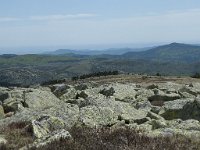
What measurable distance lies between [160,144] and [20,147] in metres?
4.54

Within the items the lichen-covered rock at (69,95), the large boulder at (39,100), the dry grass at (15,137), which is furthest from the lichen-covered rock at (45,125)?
the lichen-covered rock at (69,95)

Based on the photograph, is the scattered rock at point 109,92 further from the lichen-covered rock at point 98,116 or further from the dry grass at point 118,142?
the dry grass at point 118,142

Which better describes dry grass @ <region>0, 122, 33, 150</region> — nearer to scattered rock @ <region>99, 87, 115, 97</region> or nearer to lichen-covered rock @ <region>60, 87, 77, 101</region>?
scattered rock @ <region>99, 87, 115, 97</region>

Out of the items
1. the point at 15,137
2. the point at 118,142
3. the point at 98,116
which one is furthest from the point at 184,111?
the point at 118,142

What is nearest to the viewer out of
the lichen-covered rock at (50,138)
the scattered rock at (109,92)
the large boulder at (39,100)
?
the lichen-covered rock at (50,138)

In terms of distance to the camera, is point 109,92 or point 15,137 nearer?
point 15,137

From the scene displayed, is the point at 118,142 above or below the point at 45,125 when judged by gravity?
above

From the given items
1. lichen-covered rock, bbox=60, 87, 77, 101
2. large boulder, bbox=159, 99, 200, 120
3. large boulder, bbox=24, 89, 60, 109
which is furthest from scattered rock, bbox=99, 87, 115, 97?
large boulder, bbox=159, 99, 200, 120

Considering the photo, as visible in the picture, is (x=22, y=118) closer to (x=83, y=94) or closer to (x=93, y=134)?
(x=93, y=134)

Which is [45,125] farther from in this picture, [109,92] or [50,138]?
[109,92]

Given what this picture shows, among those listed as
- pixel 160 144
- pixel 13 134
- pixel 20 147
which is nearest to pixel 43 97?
pixel 13 134

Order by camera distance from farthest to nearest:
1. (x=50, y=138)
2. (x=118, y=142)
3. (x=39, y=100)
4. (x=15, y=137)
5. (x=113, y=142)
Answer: (x=39, y=100) < (x=15, y=137) < (x=50, y=138) < (x=118, y=142) < (x=113, y=142)

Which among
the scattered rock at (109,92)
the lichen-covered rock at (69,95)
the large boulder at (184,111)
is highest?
the large boulder at (184,111)

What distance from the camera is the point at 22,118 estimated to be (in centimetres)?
1942
